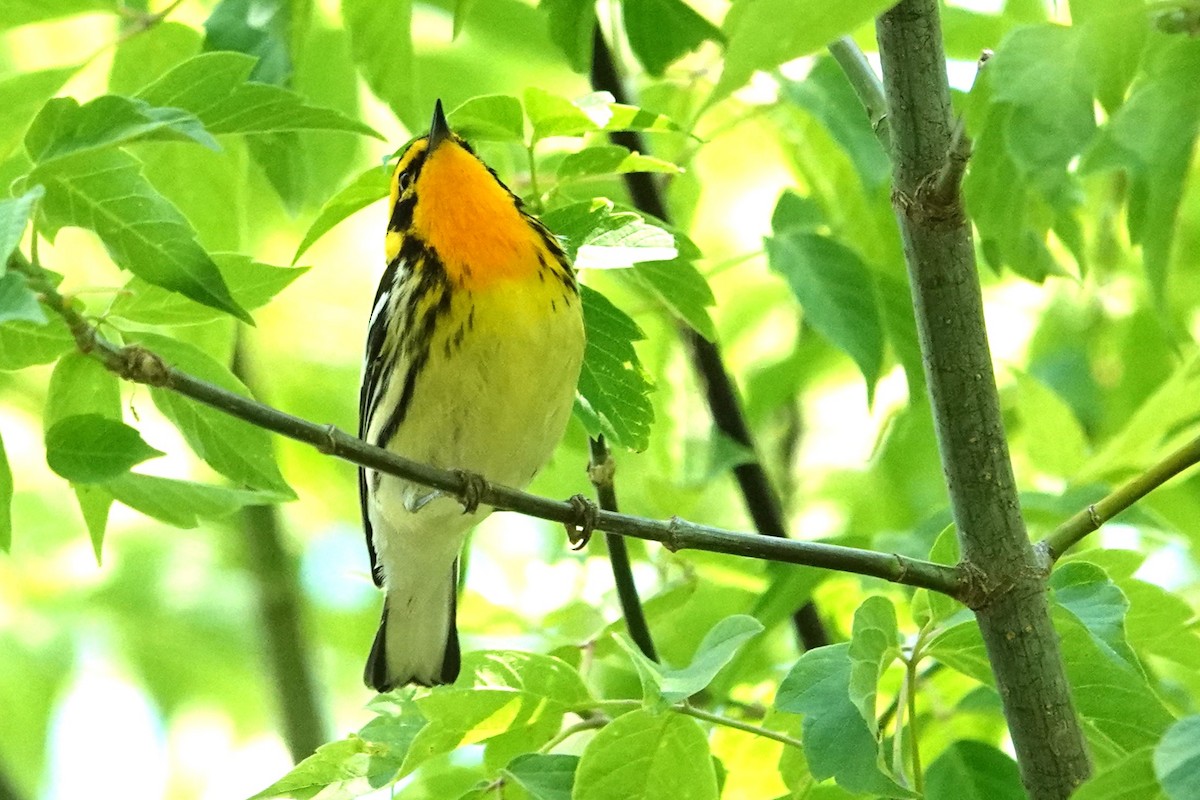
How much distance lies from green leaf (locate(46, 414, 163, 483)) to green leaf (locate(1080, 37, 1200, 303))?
1283mm

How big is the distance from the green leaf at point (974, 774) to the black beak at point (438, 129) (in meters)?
1.76

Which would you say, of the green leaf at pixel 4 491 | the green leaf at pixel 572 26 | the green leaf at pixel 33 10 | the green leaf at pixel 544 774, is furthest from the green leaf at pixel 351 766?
the green leaf at pixel 33 10

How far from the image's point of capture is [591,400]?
8.50ft

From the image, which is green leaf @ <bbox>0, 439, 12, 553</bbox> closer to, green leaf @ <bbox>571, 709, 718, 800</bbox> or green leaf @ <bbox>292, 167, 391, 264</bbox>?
green leaf @ <bbox>292, 167, 391, 264</bbox>

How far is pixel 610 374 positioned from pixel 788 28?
1.27 meters

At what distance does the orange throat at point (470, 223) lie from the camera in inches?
136

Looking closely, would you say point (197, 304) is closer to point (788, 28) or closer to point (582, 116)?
point (582, 116)

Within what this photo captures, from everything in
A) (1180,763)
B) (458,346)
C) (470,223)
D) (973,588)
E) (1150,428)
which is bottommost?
(1180,763)

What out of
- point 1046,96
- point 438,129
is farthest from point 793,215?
point 1046,96

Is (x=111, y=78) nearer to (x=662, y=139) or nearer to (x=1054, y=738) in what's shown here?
(x=662, y=139)

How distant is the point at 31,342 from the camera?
2.06 m

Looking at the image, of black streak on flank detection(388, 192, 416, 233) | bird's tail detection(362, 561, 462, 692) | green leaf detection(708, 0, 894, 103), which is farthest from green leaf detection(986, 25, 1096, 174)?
bird's tail detection(362, 561, 462, 692)

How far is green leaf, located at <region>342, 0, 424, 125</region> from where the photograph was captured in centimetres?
248

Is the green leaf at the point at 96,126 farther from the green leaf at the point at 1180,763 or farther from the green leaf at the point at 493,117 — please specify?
the green leaf at the point at 1180,763
